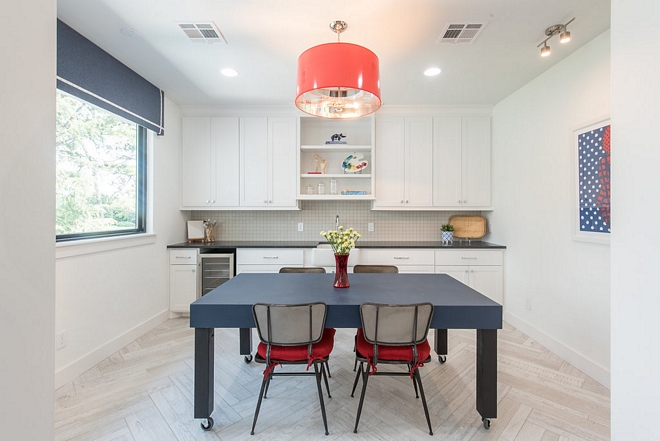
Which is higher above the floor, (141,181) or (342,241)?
(141,181)

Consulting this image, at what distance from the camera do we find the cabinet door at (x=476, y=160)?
12.9 feet

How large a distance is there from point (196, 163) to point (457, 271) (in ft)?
11.7

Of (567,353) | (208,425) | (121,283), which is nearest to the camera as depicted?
(208,425)

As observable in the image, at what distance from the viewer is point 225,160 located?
3.97 metres

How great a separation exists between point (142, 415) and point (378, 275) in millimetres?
1882

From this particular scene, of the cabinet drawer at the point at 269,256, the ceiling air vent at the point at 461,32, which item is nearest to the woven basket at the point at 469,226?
the cabinet drawer at the point at 269,256

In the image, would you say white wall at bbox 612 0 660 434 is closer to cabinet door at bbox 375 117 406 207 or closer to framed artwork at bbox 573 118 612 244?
framed artwork at bbox 573 118 612 244

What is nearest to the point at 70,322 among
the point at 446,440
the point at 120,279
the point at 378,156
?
the point at 120,279

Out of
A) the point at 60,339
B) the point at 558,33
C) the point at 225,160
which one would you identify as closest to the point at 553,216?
the point at 558,33

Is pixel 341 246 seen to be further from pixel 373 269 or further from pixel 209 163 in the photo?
pixel 209 163

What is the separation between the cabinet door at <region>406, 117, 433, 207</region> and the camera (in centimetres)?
394

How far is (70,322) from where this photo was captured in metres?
2.37

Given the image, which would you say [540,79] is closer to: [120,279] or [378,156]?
[378,156]

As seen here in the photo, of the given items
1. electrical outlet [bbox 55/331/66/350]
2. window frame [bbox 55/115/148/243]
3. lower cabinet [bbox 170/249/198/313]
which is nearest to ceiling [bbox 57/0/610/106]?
window frame [bbox 55/115/148/243]
